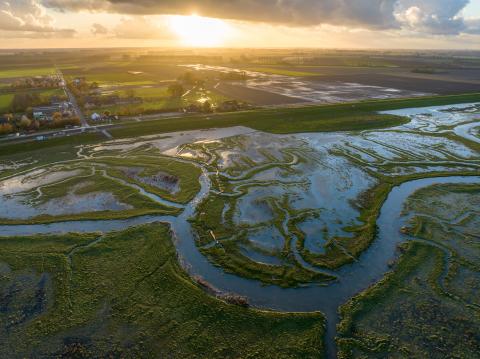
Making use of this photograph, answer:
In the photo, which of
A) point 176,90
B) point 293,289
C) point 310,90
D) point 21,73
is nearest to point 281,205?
point 293,289

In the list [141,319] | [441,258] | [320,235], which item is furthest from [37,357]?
[441,258]

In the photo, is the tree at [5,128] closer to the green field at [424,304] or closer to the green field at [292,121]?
the green field at [292,121]

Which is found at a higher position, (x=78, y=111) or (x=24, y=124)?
(x=78, y=111)

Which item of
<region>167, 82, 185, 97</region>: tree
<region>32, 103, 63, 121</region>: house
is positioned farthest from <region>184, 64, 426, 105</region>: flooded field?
<region>32, 103, 63, 121</region>: house

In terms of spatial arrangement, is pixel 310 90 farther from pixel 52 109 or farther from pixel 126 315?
pixel 126 315

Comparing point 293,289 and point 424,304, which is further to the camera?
point 293,289
